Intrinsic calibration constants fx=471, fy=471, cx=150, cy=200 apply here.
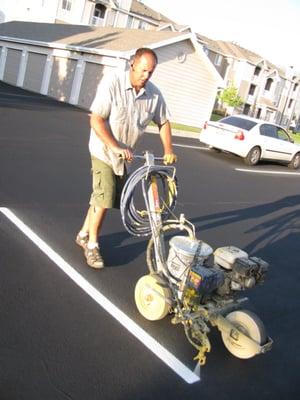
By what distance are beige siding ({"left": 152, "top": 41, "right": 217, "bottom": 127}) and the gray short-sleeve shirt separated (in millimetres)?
23655

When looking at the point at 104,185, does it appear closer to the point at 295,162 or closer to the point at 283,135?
the point at 283,135

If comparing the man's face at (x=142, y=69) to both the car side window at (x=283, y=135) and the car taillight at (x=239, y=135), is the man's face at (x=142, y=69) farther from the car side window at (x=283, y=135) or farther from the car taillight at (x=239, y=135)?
the car side window at (x=283, y=135)

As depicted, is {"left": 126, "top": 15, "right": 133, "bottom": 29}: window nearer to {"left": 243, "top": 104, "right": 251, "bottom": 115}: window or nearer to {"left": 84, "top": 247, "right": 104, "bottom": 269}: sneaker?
{"left": 243, "top": 104, "right": 251, "bottom": 115}: window

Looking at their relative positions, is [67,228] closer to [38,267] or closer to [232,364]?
[38,267]

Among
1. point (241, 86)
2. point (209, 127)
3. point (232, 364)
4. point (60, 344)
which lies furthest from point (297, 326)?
point (241, 86)

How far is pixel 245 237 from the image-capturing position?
7430 millimetres

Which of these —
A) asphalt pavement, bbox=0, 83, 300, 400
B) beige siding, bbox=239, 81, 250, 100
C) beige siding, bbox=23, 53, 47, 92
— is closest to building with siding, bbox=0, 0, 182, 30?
beige siding, bbox=239, 81, 250, 100

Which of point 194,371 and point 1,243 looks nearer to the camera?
point 194,371

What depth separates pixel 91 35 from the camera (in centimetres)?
3238

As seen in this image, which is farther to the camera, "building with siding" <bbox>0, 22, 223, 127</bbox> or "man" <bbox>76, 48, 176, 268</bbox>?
"building with siding" <bbox>0, 22, 223, 127</bbox>

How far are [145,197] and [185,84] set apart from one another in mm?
26452

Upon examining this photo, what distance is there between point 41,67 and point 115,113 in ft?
Answer: 101

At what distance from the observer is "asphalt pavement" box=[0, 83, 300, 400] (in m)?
3.27

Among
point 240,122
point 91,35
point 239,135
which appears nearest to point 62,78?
point 91,35
